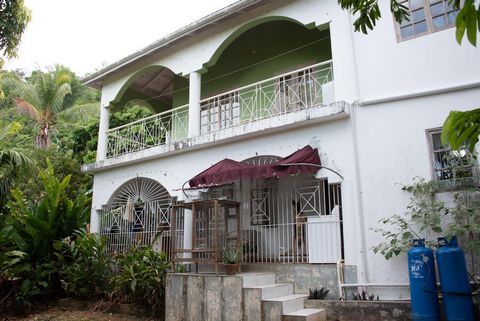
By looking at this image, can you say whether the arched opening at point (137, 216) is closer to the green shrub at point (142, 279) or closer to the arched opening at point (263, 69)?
the green shrub at point (142, 279)

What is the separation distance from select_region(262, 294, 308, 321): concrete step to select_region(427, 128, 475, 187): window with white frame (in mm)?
3160

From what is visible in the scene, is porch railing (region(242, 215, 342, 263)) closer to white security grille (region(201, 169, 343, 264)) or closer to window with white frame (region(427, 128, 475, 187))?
white security grille (region(201, 169, 343, 264))

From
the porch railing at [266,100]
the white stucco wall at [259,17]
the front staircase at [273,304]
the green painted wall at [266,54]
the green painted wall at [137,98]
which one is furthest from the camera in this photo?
the green painted wall at [137,98]

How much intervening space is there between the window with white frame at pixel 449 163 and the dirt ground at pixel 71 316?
6.02 metres

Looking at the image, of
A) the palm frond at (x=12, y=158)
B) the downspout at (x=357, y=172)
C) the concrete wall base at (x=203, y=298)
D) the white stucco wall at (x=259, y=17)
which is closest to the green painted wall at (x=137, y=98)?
the white stucco wall at (x=259, y=17)

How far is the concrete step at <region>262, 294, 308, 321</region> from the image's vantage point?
6.40 meters

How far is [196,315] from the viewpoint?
24.0 feet

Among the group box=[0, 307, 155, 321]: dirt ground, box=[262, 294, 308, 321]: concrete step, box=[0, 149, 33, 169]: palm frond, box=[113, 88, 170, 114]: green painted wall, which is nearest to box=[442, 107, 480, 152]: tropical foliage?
box=[262, 294, 308, 321]: concrete step

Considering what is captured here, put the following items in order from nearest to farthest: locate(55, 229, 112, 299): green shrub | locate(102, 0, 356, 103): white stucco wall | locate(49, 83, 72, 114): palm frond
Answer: locate(102, 0, 356, 103): white stucco wall < locate(55, 229, 112, 299): green shrub < locate(49, 83, 72, 114): palm frond

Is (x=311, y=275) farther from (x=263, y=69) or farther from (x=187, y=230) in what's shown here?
(x=263, y=69)

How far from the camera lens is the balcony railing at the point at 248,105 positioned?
367 inches

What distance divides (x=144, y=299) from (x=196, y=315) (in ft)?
5.12

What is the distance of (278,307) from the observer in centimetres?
643

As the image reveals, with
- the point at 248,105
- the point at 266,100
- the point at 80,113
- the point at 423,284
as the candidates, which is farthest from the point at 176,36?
the point at 80,113
